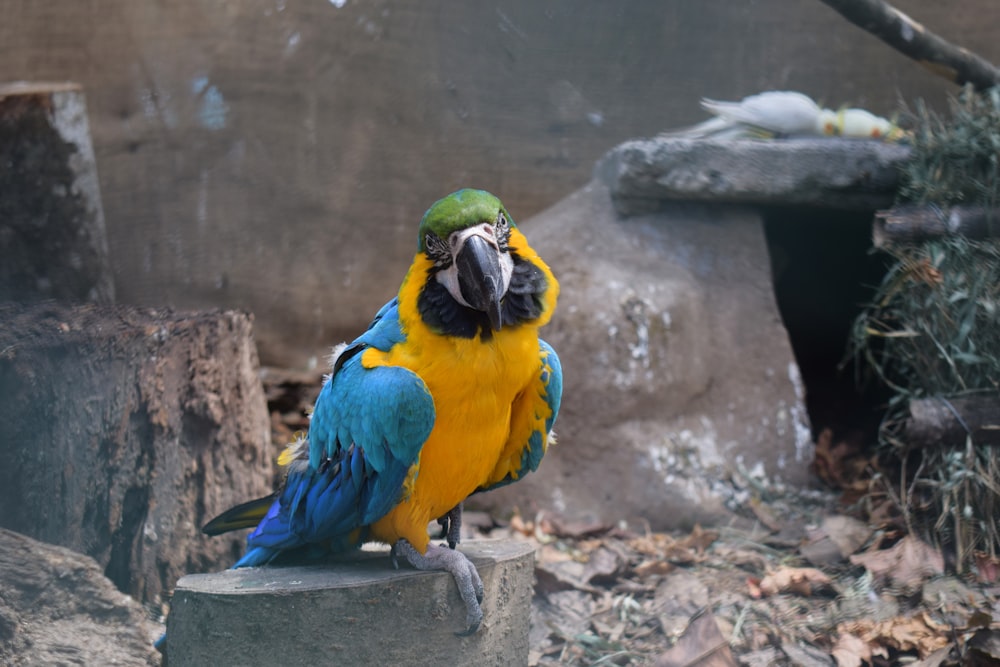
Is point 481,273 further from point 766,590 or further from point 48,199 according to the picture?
point 48,199

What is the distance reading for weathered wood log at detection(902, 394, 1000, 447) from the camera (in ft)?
10.1

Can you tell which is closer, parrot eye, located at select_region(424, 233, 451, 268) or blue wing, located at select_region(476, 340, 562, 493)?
parrot eye, located at select_region(424, 233, 451, 268)

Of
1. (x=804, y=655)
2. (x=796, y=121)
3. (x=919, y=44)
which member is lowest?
(x=804, y=655)

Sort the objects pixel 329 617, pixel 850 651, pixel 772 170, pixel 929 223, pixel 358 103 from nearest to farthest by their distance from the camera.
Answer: pixel 329 617
pixel 850 651
pixel 929 223
pixel 772 170
pixel 358 103

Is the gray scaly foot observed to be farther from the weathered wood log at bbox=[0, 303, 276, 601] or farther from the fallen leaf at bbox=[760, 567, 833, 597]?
the fallen leaf at bbox=[760, 567, 833, 597]

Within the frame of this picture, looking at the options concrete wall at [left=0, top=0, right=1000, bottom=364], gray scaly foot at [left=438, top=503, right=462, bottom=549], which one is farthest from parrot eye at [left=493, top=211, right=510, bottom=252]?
concrete wall at [left=0, top=0, right=1000, bottom=364]

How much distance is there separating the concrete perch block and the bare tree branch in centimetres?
273

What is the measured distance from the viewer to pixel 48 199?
352cm

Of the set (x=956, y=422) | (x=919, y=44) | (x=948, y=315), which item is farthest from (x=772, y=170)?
(x=956, y=422)

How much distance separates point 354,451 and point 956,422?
211cm

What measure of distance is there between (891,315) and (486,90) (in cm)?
213

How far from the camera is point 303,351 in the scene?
15.1 feet

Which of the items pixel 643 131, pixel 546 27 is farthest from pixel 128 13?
pixel 643 131

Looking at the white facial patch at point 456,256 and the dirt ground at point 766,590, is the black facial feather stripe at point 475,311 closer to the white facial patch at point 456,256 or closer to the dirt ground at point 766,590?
the white facial patch at point 456,256
